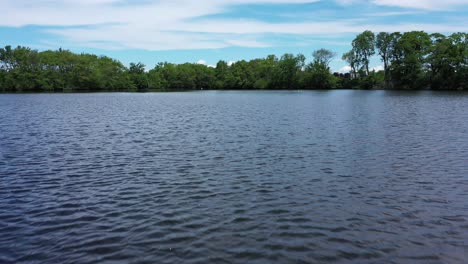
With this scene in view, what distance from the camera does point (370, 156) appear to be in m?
21.2

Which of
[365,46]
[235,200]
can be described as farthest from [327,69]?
[235,200]

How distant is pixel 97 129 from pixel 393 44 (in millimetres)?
135839

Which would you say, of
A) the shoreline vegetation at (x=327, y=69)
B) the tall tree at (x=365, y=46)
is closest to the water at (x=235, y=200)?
the shoreline vegetation at (x=327, y=69)

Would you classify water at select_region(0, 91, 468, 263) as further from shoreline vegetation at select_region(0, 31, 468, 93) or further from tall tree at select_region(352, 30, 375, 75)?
tall tree at select_region(352, 30, 375, 75)

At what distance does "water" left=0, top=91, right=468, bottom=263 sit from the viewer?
9.86 metres

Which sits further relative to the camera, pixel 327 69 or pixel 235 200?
pixel 327 69

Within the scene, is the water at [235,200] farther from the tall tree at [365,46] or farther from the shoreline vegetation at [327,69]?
the tall tree at [365,46]

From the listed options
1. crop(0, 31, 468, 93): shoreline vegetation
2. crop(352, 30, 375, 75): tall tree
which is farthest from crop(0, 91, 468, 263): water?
crop(352, 30, 375, 75): tall tree

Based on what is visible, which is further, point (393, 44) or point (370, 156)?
point (393, 44)

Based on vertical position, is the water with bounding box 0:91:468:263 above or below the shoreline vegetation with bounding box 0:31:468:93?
below

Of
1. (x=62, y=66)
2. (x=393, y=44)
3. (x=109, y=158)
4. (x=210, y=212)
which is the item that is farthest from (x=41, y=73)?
(x=210, y=212)

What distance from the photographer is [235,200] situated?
45.0 feet

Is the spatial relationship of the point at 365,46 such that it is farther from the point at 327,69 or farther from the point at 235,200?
the point at 235,200

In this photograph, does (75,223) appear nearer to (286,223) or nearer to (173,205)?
(173,205)
